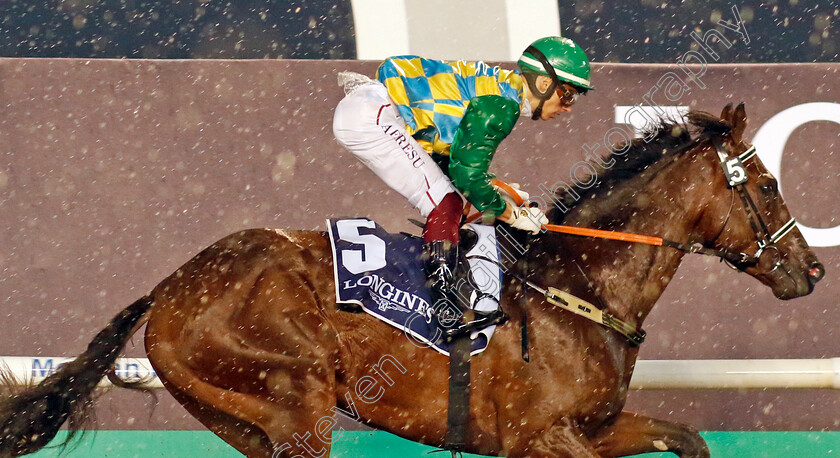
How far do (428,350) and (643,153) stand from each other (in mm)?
1092

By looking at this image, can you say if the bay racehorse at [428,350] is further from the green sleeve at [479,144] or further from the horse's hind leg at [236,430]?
the green sleeve at [479,144]

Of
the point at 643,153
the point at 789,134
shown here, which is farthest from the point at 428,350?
the point at 789,134

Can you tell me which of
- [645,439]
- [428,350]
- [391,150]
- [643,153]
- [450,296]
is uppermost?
[391,150]

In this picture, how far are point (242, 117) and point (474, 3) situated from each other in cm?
152

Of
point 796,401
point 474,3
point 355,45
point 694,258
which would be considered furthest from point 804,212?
point 355,45

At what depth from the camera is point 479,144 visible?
260 cm

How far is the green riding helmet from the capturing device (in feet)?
9.14

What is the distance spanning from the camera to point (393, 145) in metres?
2.80

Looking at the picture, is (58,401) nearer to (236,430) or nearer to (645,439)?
(236,430)

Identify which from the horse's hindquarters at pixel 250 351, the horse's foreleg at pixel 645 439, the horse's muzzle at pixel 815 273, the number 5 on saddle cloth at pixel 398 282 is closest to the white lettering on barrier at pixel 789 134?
the horse's muzzle at pixel 815 273

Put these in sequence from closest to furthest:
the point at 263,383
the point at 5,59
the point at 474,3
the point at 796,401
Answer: the point at 263,383, the point at 5,59, the point at 796,401, the point at 474,3

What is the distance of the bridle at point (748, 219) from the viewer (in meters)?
2.89

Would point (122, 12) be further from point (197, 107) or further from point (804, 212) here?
point (804, 212)

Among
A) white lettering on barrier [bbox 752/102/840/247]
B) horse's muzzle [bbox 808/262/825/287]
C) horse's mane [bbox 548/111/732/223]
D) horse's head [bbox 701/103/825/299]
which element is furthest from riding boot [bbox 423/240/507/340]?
Result: white lettering on barrier [bbox 752/102/840/247]
